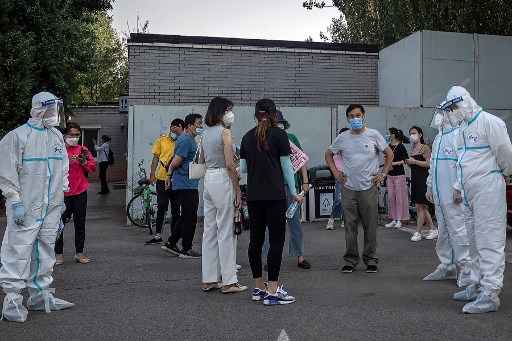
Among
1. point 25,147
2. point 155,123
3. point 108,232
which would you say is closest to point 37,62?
point 155,123

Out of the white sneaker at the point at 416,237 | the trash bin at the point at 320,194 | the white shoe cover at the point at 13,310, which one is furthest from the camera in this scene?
the trash bin at the point at 320,194

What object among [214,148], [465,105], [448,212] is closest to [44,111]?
[214,148]

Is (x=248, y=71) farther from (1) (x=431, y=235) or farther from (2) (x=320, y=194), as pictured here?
(1) (x=431, y=235)

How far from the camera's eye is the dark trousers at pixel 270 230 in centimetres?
556

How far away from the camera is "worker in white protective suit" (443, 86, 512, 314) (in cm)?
514

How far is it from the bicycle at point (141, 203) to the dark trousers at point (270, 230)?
5664mm

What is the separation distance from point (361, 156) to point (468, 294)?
2083 millimetres

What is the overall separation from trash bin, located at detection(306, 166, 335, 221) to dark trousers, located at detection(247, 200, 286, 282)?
6.49 m

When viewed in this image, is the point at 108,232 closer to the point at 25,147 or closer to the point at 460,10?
the point at 25,147

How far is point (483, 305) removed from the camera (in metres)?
5.13

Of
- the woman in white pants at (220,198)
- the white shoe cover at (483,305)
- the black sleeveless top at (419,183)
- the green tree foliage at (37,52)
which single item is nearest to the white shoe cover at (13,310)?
the woman in white pants at (220,198)

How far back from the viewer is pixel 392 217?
36.4 ft

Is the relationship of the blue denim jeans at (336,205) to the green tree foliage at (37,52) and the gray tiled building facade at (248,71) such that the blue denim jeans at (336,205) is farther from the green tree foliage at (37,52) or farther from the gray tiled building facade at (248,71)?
the green tree foliage at (37,52)

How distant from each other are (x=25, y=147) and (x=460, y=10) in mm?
16001
